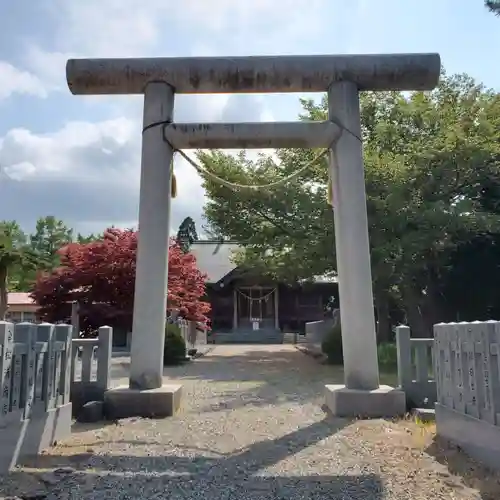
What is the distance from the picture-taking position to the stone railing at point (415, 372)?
749 cm

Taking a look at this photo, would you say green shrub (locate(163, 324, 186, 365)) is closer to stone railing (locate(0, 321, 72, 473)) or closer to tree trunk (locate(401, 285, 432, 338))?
tree trunk (locate(401, 285, 432, 338))

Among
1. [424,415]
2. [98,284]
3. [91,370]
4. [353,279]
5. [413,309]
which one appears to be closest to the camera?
[424,415]

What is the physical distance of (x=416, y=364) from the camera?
7668mm

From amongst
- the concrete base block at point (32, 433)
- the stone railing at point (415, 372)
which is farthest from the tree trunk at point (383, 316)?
the concrete base block at point (32, 433)

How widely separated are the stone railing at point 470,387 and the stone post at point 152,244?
3.50m

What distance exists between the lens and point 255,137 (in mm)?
7527

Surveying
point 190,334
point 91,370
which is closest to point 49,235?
point 190,334

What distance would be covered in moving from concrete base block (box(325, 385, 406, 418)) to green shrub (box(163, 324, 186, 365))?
28.3 feet

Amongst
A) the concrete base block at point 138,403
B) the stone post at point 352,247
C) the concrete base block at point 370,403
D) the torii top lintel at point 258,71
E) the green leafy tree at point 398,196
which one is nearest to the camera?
the concrete base block at point 370,403

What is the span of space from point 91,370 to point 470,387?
5.21 meters

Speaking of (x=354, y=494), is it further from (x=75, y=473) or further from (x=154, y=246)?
(x=154, y=246)

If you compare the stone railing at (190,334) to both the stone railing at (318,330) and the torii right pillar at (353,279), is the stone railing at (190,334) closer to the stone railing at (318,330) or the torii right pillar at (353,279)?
the stone railing at (318,330)

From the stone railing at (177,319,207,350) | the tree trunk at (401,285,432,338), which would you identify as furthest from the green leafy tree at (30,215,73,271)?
the tree trunk at (401,285,432,338)

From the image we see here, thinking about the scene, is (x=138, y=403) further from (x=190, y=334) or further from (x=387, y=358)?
(x=190, y=334)
